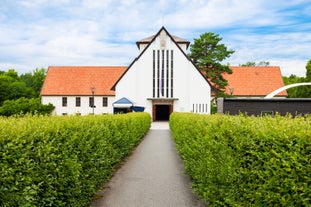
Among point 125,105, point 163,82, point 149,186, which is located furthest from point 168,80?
point 149,186

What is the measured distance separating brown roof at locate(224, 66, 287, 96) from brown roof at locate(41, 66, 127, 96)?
21.0m

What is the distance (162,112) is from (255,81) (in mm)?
18375

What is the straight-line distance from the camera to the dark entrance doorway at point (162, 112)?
48431 mm

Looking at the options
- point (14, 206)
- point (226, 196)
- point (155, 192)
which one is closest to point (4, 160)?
point (14, 206)

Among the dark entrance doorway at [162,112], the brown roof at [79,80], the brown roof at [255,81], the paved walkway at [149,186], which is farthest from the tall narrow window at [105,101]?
the paved walkway at [149,186]

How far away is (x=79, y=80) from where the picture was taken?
54.7 meters

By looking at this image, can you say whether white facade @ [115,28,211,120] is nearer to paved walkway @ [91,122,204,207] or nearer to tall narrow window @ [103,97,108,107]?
tall narrow window @ [103,97,108,107]

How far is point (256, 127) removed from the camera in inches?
175

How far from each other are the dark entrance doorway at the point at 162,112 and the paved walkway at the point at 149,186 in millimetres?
35581

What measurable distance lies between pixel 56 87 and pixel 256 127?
52.1m

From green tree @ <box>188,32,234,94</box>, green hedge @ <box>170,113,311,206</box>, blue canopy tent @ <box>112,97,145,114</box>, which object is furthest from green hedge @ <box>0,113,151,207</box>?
green tree @ <box>188,32,234,94</box>

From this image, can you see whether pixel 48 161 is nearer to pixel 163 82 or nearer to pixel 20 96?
pixel 163 82

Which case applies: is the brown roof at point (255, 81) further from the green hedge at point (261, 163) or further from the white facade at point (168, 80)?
the green hedge at point (261, 163)

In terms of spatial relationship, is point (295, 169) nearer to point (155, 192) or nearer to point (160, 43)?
point (155, 192)
